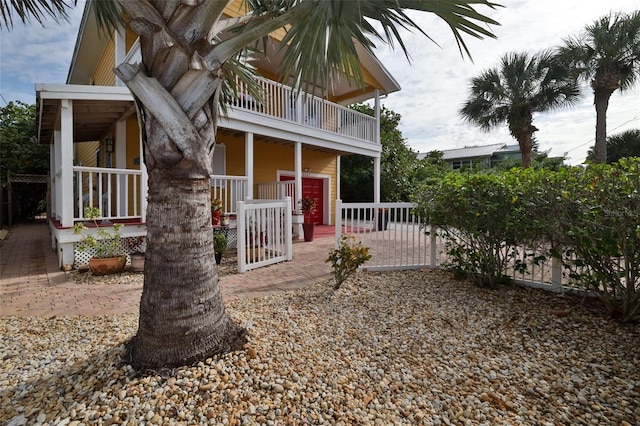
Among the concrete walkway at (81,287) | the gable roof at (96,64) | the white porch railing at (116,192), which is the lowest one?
the concrete walkway at (81,287)

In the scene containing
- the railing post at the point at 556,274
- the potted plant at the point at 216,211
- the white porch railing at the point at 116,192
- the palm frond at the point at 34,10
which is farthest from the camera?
the potted plant at the point at 216,211

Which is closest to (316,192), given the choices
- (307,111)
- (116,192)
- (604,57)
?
(307,111)

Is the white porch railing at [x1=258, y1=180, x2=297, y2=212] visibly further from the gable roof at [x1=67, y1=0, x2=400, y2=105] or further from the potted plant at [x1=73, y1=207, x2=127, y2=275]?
the potted plant at [x1=73, y1=207, x2=127, y2=275]

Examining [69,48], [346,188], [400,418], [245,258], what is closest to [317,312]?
[400,418]

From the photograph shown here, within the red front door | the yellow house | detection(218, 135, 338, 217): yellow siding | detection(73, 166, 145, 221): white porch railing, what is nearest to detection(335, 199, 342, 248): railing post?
the yellow house

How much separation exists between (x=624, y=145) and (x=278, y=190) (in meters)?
21.8

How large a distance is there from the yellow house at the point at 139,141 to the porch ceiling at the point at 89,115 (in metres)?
0.02

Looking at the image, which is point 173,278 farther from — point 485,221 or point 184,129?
point 485,221

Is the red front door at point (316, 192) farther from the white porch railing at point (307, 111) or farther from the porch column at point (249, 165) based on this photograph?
the porch column at point (249, 165)

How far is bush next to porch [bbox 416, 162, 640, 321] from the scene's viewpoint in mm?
3127

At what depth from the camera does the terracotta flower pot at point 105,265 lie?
17.8 ft

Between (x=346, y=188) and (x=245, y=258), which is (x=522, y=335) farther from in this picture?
(x=346, y=188)

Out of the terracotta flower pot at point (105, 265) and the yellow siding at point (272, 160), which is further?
the yellow siding at point (272, 160)

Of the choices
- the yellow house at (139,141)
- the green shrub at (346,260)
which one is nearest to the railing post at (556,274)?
the green shrub at (346,260)
